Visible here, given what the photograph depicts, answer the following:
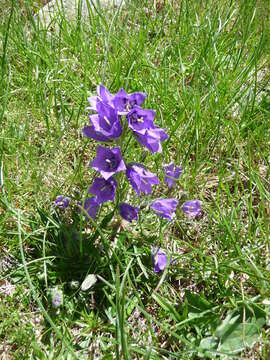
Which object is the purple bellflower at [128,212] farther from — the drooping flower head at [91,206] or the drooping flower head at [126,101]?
the drooping flower head at [126,101]

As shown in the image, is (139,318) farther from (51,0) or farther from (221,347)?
(51,0)

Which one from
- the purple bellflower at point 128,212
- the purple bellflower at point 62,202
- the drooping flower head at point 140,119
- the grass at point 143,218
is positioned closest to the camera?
the drooping flower head at point 140,119

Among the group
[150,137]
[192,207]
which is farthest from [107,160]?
[192,207]

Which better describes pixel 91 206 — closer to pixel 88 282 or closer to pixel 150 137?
pixel 88 282

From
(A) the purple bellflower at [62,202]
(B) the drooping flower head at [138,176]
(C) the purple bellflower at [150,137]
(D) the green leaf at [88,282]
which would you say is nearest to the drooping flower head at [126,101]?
(C) the purple bellflower at [150,137]

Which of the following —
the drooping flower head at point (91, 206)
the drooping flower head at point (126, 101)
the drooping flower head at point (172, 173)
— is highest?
the drooping flower head at point (126, 101)

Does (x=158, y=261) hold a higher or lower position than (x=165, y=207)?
lower
